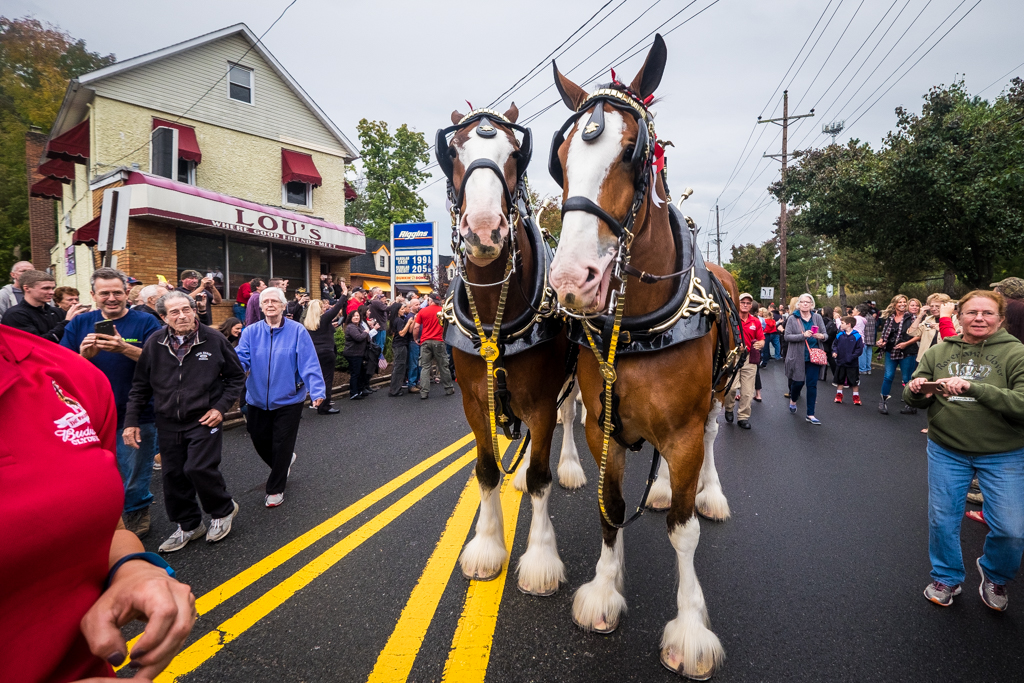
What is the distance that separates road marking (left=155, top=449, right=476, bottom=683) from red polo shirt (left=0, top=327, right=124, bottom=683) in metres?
1.69

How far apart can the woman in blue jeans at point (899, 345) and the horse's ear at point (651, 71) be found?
836 centimetres

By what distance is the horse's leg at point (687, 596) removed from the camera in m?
2.23

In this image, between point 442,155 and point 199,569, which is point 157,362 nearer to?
point 199,569

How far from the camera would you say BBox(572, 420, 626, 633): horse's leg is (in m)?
2.51

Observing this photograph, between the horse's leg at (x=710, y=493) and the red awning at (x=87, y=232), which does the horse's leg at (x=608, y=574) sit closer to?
the horse's leg at (x=710, y=493)

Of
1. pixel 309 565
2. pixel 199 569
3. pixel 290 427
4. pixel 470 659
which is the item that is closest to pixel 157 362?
pixel 290 427

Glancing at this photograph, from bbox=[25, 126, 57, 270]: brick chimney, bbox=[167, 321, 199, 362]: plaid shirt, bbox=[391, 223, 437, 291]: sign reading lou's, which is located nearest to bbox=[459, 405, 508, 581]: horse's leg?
bbox=[167, 321, 199, 362]: plaid shirt

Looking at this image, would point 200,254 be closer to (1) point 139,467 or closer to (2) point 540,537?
(1) point 139,467

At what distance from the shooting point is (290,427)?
4.25m

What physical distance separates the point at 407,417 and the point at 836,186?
50.8 feet

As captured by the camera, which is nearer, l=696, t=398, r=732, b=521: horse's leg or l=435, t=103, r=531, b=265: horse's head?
l=435, t=103, r=531, b=265: horse's head

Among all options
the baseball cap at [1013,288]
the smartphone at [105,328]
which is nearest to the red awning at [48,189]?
the smartphone at [105,328]

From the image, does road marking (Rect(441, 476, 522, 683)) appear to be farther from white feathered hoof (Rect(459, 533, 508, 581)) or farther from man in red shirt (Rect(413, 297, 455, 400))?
man in red shirt (Rect(413, 297, 455, 400))

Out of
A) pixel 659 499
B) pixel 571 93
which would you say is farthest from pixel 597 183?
pixel 659 499
